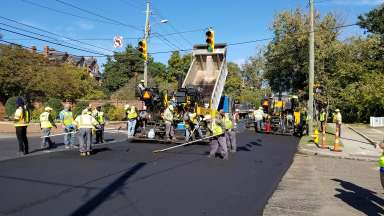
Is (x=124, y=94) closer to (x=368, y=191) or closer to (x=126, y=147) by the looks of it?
(x=126, y=147)

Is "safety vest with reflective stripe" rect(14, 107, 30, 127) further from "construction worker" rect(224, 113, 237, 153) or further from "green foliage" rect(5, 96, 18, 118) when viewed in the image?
"green foliage" rect(5, 96, 18, 118)

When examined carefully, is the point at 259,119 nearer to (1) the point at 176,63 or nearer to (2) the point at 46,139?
(2) the point at 46,139

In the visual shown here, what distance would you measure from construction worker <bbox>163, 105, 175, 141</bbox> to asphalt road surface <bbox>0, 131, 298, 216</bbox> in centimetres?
226

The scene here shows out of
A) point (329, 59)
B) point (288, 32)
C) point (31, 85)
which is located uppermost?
point (288, 32)

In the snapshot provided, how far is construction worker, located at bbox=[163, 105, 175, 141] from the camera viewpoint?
652 inches

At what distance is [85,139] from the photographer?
1346 centimetres

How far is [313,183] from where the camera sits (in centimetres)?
978

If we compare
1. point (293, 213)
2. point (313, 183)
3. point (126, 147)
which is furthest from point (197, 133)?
point (293, 213)

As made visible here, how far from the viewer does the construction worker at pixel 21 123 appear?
13148mm

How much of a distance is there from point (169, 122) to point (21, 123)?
17.9ft

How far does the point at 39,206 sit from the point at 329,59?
41.0 metres

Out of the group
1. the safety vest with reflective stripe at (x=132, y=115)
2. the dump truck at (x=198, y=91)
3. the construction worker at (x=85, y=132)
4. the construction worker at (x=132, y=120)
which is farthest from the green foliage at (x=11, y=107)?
the construction worker at (x=85, y=132)

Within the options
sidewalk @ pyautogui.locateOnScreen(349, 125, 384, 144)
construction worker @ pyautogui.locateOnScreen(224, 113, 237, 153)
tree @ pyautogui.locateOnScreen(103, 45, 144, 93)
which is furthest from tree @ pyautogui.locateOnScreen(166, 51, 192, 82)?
construction worker @ pyautogui.locateOnScreen(224, 113, 237, 153)

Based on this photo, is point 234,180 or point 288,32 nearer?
point 234,180
